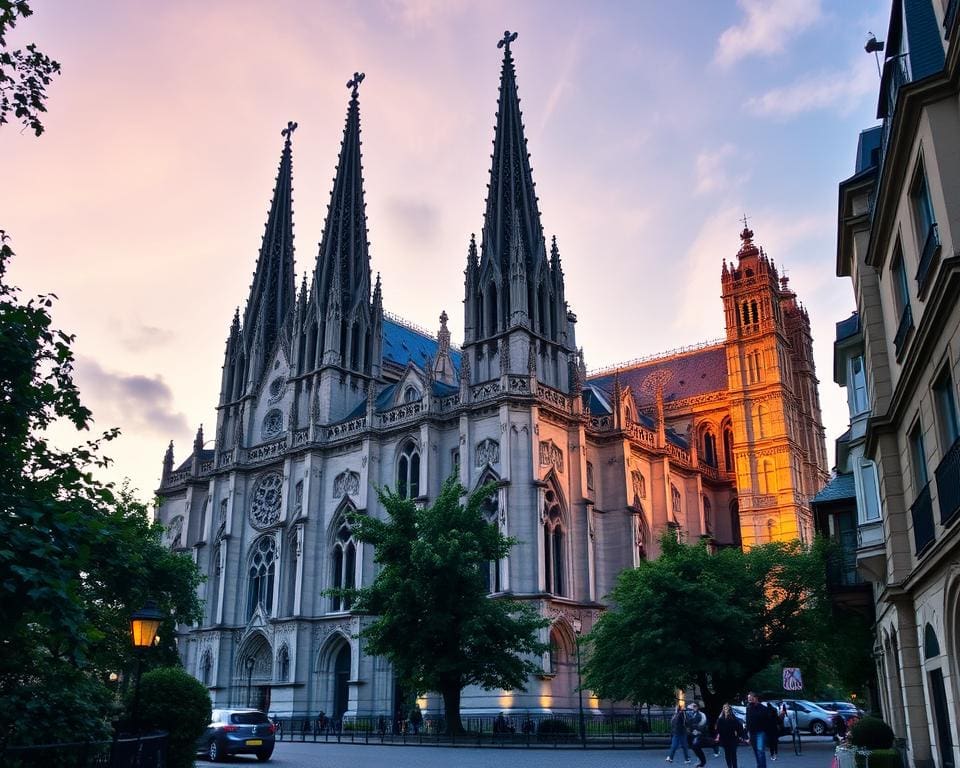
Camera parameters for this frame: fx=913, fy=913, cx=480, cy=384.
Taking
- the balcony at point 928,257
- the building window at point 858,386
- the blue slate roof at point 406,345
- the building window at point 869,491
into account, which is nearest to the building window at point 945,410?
the balcony at point 928,257

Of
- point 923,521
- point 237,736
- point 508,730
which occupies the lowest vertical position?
point 508,730

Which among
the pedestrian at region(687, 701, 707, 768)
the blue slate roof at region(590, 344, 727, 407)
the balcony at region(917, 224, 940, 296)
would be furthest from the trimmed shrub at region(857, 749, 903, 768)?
the blue slate roof at region(590, 344, 727, 407)

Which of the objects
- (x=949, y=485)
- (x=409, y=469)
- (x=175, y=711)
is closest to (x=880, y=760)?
(x=949, y=485)

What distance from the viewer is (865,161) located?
2109 centimetres

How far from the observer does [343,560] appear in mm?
51750

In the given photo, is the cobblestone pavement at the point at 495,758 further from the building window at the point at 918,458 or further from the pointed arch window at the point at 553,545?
the pointed arch window at the point at 553,545

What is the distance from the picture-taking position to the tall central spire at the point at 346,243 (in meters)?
60.6

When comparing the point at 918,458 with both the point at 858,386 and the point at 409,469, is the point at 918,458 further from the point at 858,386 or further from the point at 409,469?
the point at 409,469

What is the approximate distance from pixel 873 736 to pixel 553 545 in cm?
2739

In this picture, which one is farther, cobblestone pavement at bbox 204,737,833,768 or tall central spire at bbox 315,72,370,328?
tall central spire at bbox 315,72,370,328

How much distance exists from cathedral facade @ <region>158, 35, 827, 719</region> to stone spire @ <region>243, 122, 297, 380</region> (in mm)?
219

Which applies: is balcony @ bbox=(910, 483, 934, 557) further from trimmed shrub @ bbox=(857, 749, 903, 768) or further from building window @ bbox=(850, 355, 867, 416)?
building window @ bbox=(850, 355, 867, 416)

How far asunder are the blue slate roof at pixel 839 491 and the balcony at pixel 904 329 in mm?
11788

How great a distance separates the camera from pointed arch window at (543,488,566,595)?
45438mm
